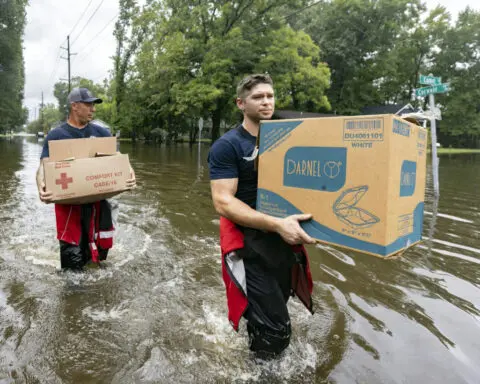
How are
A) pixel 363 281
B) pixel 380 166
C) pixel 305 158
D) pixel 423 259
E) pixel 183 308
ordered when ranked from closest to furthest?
pixel 380 166 < pixel 305 158 < pixel 183 308 < pixel 363 281 < pixel 423 259

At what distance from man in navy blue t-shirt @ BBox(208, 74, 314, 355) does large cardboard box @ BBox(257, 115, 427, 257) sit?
145 mm

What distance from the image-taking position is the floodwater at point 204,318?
2.33 meters

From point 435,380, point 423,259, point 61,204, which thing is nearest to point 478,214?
point 423,259

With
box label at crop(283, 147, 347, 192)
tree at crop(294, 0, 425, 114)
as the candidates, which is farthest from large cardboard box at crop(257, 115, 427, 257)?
tree at crop(294, 0, 425, 114)

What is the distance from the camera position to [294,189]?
73.4 inches

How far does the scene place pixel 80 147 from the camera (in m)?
3.24

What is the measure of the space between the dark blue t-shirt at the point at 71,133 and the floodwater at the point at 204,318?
135 centimetres

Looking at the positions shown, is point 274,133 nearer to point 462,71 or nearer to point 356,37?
point 356,37

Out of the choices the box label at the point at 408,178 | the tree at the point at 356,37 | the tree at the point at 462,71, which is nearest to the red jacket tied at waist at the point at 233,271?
the box label at the point at 408,178

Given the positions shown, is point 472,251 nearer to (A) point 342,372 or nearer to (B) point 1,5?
(A) point 342,372

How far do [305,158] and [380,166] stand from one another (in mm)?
380

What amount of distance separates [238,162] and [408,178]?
889 millimetres

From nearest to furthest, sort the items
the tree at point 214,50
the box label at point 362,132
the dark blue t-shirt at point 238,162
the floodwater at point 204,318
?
1. the box label at point 362,132
2. the dark blue t-shirt at point 238,162
3. the floodwater at point 204,318
4. the tree at point 214,50

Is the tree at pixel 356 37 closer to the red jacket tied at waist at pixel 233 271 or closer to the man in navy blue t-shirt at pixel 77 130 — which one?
the man in navy blue t-shirt at pixel 77 130
